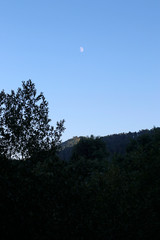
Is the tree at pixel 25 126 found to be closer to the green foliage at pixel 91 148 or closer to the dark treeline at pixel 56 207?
the dark treeline at pixel 56 207

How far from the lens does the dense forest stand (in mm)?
6836

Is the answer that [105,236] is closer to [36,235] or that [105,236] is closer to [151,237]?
[151,237]

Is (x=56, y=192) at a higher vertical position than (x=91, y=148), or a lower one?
lower

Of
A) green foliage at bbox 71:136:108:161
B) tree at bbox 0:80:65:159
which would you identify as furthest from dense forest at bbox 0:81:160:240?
green foliage at bbox 71:136:108:161

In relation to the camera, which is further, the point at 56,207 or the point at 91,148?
the point at 91,148

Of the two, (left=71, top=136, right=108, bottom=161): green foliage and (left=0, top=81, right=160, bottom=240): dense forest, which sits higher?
(left=71, top=136, right=108, bottom=161): green foliage

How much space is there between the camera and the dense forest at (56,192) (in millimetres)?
6836

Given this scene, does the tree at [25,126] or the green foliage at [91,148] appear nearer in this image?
the tree at [25,126]

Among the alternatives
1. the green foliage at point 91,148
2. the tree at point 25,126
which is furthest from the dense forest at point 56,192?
the green foliage at point 91,148

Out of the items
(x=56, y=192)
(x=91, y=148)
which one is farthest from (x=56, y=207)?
(x=91, y=148)

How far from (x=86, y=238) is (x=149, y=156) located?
14.1 meters

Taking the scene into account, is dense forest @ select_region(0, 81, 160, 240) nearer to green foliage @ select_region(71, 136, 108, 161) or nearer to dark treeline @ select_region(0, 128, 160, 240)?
dark treeline @ select_region(0, 128, 160, 240)

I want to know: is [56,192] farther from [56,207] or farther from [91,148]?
[91,148]

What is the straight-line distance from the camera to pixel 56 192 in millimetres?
8039
